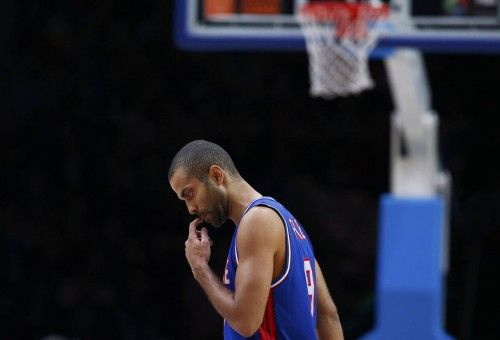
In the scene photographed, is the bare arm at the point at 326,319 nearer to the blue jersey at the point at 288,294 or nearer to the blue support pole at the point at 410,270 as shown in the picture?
the blue jersey at the point at 288,294

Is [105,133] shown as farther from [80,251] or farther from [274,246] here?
[274,246]

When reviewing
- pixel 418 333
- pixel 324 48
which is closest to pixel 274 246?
pixel 324 48

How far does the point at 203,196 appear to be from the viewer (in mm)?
3275

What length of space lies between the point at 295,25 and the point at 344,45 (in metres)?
0.45

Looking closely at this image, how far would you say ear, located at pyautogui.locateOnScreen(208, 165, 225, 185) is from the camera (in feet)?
10.7

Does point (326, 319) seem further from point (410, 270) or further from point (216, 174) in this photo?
point (410, 270)

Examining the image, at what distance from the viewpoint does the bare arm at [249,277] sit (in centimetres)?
311

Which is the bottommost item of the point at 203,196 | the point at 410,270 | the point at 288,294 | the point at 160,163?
the point at 160,163

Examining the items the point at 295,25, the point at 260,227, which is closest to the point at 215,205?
the point at 260,227

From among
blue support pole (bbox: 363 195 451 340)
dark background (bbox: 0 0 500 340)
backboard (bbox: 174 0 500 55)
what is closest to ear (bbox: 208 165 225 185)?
backboard (bbox: 174 0 500 55)

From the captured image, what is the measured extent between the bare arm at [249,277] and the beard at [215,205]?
0.10 meters

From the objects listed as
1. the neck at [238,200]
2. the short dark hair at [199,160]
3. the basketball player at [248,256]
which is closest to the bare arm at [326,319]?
the basketball player at [248,256]

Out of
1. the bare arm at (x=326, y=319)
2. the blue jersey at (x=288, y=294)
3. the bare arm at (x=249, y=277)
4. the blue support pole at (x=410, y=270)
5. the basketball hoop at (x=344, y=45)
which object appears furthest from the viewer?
the blue support pole at (x=410, y=270)

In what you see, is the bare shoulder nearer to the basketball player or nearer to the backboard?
the basketball player
